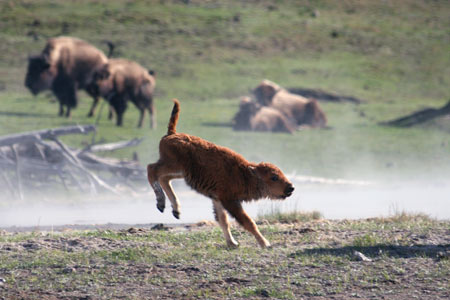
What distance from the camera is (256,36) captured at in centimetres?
3553

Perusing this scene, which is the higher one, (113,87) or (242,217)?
(242,217)

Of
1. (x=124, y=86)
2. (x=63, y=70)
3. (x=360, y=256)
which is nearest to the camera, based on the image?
(x=360, y=256)

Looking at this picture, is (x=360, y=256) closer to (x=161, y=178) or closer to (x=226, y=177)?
(x=226, y=177)

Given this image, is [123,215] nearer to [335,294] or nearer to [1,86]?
[335,294]

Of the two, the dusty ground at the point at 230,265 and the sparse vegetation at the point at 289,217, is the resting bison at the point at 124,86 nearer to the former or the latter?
the sparse vegetation at the point at 289,217

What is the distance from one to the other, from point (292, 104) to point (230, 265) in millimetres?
19076

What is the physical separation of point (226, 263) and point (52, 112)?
719 inches

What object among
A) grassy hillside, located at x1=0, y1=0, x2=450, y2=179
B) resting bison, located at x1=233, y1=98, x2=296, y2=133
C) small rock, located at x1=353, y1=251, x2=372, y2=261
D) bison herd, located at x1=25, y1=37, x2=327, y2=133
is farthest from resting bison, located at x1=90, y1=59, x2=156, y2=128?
small rock, located at x1=353, y1=251, x2=372, y2=261

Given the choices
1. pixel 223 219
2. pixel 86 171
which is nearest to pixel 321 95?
pixel 86 171

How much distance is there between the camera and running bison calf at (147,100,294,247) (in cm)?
852

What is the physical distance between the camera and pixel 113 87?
78.6ft

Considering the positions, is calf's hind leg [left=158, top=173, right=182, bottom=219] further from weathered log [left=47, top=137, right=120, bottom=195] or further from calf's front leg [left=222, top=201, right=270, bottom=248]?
weathered log [left=47, top=137, right=120, bottom=195]

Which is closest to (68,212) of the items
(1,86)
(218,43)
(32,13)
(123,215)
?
(123,215)

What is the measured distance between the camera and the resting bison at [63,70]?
24.9 metres
